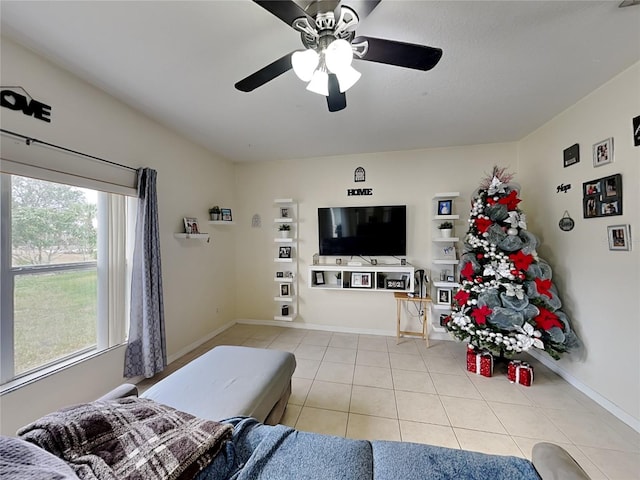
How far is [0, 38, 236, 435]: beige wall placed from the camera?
67.2 inches

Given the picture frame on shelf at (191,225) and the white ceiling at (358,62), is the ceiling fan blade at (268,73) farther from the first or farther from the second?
the picture frame on shelf at (191,225)

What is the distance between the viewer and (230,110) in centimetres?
246

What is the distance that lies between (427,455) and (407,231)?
9.64 feet

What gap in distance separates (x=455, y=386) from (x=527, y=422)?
562 millimetres

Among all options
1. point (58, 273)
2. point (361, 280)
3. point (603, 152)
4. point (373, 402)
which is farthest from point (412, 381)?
point (58, 273)

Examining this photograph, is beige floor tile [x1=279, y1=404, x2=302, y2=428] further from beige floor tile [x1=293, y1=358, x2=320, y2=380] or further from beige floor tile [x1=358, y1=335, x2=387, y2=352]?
beige floor tile [x1=358, y1=335, x2=387, y2=352]

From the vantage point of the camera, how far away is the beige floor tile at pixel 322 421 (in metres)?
1.87

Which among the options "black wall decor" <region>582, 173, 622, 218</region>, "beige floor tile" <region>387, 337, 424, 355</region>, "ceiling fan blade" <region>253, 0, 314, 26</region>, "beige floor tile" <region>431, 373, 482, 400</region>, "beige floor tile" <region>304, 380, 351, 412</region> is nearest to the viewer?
"ceiling fan blade" <region>253, 0, 314, 26</region>

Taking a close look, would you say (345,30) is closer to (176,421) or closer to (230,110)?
(230,110)

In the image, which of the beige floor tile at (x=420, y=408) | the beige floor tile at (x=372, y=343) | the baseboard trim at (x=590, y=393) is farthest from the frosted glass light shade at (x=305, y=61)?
the baseboard trim at (x=590, y=393)

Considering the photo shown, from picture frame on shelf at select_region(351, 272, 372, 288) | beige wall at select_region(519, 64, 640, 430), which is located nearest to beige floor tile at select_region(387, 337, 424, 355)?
picture frame on shelf at select_region(351, 272, 372, 288)

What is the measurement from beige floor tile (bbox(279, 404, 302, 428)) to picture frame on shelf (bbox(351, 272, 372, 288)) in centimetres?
179

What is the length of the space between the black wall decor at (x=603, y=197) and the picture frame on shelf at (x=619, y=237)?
116 mm

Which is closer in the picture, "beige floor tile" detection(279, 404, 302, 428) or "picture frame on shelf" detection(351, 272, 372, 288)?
"beige floor tile" detection(279, 404, 302, 428)
